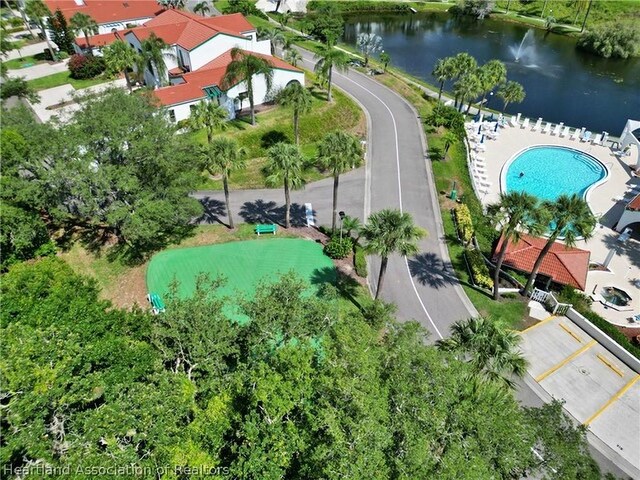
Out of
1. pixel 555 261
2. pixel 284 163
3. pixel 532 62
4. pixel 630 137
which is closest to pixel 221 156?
pixel 284 163

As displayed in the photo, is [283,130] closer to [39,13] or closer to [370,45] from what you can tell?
[370,45]

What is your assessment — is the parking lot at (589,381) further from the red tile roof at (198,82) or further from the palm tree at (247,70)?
the red tile roof at (198,82)

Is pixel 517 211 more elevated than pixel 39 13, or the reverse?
pixel 39 13

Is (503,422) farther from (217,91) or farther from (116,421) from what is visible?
(217,91)

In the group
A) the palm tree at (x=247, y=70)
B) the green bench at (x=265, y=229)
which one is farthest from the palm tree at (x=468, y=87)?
the green bench at (x=265, y=229)

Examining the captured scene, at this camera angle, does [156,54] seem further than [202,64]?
No

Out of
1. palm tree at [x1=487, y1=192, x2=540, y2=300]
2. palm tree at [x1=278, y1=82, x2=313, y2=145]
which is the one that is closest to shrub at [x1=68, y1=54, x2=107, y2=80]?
palm tree at [x1=278, y1=82, x2=313, y2=145]

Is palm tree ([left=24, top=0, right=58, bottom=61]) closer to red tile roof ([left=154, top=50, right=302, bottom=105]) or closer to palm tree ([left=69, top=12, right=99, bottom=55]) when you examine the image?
palm tree ([left=69, top=12, right=99, bottom=55])
